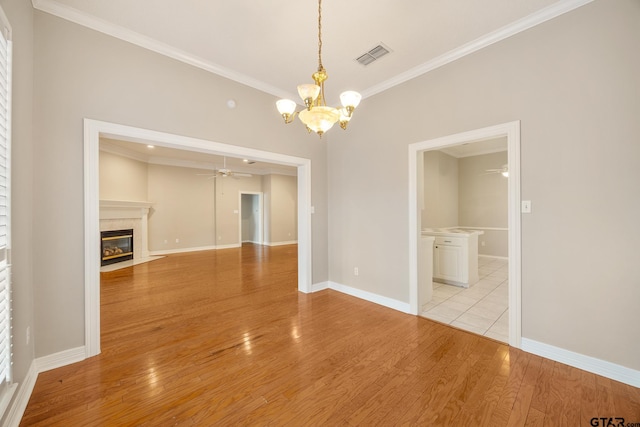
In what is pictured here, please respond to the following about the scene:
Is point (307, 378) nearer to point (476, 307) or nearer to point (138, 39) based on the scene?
point (476, 307)

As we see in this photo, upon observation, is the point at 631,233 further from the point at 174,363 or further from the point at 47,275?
the point at 47,275

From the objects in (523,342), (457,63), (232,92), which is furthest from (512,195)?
(232,92)

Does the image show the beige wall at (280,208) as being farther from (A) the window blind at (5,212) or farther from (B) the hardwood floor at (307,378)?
(A) the window blind at (5,212)

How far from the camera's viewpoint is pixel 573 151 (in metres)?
2.11

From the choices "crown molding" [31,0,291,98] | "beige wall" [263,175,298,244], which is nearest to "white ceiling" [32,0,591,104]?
"crown molding" [31,0,291,98]

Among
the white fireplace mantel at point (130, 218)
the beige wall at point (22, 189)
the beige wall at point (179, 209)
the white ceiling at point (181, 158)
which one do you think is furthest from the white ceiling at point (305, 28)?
the beige wall at point (179, 209)

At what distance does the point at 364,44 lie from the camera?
265 centimetres

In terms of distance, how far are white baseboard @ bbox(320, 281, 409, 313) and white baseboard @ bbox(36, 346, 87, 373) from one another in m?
2.77

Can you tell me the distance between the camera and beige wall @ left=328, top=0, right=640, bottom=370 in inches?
75.2

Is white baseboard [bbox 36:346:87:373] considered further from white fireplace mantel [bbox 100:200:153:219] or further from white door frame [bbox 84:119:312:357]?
white fireplace mantel [bbox 100:200:153:219]

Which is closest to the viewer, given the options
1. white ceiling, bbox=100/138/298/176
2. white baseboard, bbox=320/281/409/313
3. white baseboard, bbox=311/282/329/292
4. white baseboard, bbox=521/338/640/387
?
white baseboard, bbox=521/338/640/387

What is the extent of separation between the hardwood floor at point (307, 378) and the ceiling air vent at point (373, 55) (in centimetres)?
314

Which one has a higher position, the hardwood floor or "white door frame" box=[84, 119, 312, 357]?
"white door frame" box=[84, 119, 312, 357]

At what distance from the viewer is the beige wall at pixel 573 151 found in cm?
191
